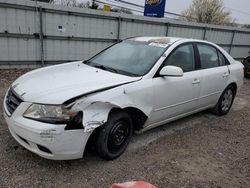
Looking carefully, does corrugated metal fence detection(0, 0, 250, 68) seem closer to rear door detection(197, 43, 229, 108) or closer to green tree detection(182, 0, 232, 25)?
rear door detection(197, 43, 229, 108)

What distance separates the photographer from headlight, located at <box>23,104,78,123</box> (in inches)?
109

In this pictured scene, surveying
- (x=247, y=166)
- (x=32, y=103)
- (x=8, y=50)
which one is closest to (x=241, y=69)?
(x=247, y=166)

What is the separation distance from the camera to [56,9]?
26.5 ft

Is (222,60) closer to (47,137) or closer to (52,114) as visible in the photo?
(52,114)

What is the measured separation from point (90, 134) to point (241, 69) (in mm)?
4139

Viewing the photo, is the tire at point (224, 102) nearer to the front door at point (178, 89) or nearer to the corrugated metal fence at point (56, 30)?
the front door at point (178, 89)

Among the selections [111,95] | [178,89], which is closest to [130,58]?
[178,89]

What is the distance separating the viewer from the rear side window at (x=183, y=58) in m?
4.08

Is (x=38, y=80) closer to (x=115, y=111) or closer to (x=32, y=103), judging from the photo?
(x=32, y=103)

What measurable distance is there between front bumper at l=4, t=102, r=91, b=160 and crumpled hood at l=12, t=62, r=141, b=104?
0.20m

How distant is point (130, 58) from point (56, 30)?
502 cm

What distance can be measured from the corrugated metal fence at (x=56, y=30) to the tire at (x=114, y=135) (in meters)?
5.57

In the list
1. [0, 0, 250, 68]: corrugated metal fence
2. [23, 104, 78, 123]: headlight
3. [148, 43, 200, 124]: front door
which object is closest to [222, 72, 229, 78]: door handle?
[148, 43, 200, 124]: front door

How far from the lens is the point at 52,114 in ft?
9.13
